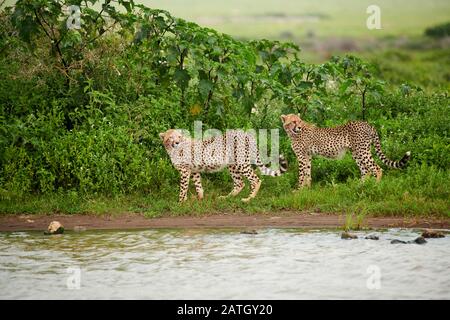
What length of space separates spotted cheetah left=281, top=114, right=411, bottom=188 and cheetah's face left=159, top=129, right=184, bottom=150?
167cm

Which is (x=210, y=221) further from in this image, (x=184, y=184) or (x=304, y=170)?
(x=304, y=170)

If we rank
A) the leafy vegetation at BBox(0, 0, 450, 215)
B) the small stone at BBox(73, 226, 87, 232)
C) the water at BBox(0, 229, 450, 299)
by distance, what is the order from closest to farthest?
the water at BBox(0, 229, 450, 299) → the small stone at BBox(73, 226, 87, 232) → the leafy vegetation at BBox(0, 0, 450, 215)

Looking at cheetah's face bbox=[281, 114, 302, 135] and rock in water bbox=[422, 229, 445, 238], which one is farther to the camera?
cheetah's face bbox=[281, 114, 302, 135]

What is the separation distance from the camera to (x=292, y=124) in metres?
12.3

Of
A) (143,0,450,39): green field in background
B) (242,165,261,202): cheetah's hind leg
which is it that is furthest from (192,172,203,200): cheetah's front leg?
(143,0,450,39): green field in background

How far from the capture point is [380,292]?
7.87 m

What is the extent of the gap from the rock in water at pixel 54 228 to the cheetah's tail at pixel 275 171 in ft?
9.68

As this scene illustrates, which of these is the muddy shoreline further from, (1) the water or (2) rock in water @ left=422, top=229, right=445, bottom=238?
(2) rock in water @ left=422, top=229, right=445, bottom=238

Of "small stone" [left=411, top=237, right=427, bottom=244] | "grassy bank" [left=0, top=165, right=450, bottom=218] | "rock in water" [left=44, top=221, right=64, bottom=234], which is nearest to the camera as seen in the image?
"small stone" [left=411, top=237, right=427, bottom=244]

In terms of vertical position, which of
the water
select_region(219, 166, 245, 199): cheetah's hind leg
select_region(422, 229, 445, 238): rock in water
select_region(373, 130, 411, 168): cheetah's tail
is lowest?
the water

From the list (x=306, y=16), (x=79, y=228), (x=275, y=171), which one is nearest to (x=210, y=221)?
(x=275, y=171)

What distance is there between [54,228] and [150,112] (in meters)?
2.73

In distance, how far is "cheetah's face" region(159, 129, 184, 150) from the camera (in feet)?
38.0
